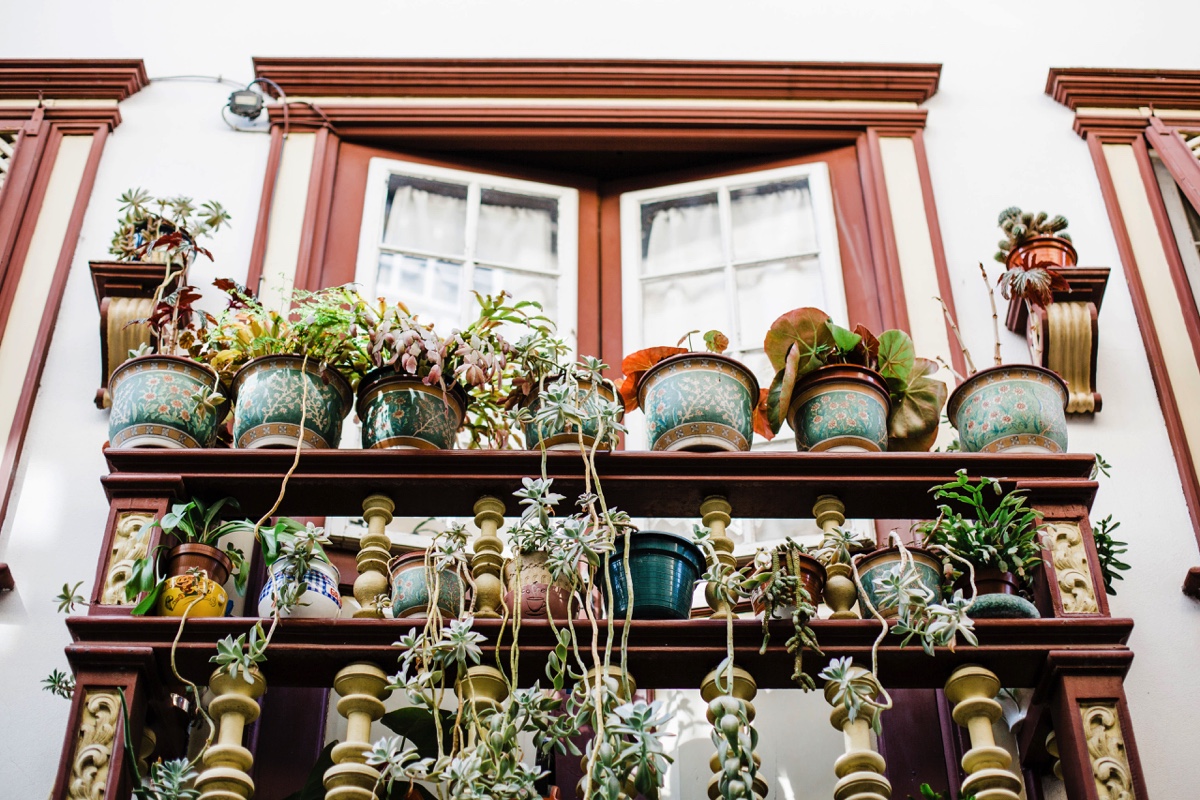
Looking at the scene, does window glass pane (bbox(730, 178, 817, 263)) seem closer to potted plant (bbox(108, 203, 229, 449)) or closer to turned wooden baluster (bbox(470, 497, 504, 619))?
potted plant (bbox(108, 203, 229, 449))

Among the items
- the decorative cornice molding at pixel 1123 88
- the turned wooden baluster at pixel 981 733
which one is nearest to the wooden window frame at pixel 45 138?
the turned wooden baluster at pixel 981 733

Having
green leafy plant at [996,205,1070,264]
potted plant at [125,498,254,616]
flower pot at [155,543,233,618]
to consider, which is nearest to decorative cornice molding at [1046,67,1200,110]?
green leafy plant at [996,205,1070,264]

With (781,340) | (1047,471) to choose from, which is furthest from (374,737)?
(1047,471)

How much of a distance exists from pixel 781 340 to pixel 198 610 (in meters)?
1.69

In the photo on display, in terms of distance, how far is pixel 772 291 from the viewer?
19.1 feet

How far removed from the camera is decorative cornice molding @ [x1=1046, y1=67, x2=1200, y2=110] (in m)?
6.10

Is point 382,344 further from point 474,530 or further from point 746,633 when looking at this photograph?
point 746,633

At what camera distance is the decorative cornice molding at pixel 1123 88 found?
20.0ft

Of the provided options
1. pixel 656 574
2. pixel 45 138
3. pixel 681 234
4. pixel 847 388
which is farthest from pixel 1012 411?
pixel 45 138

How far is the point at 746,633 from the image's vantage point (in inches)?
149

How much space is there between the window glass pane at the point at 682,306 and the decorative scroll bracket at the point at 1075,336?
114cm

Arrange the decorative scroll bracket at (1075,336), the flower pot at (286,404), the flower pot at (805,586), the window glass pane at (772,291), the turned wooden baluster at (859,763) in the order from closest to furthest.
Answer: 1. the turned wooden baluster at (859,763)
2. the flower pot at (805,586)
3. the flower pot at (286,404)
4. the decorative scroll bracket at (1075,336)
5. the window glass pane at (772,291)

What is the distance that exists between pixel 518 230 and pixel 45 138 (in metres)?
1.74

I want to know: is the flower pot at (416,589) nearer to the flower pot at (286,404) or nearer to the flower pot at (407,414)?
the flower pot at (407,414)
